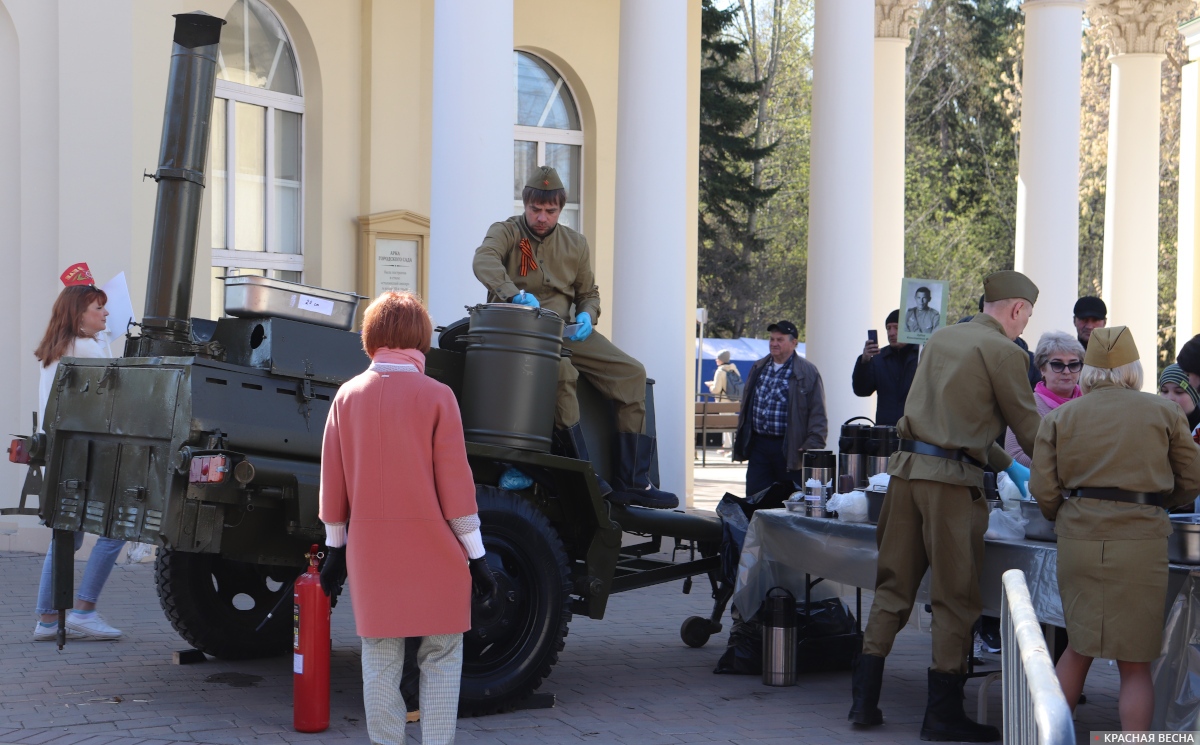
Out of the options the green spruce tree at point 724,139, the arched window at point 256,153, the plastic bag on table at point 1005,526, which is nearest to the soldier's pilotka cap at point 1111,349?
the plastic bag on table at point 1005,526

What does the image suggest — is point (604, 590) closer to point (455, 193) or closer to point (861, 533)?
point (861, 533)

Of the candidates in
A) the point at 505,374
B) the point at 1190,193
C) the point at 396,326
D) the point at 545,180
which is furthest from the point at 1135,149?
the point at 396,326

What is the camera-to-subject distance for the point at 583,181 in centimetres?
1539

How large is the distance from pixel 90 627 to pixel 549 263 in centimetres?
336

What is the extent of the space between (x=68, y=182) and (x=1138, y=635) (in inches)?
336

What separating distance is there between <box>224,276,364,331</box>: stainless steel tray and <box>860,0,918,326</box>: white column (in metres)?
11.1

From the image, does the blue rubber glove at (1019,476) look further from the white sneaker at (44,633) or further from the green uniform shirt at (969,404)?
the white sneaker at (44,633)

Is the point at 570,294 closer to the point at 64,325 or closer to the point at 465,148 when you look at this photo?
the point at 465,148

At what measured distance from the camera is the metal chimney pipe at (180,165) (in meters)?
6.13

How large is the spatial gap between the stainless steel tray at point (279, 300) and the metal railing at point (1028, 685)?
3306 mm

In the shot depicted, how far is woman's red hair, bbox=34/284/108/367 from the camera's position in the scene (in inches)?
293

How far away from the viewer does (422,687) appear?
4.51 m

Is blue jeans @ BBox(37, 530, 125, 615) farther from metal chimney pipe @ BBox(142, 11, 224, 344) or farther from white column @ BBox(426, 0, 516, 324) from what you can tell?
white column @ BBox(426, 0, 516, 324)

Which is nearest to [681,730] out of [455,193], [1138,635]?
[1138,635]
